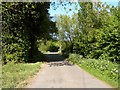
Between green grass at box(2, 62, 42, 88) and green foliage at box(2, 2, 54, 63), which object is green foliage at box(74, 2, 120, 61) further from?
green grass at box(2, 62, 42, 88)

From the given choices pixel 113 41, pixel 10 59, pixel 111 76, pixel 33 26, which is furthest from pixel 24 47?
pixel 111 76

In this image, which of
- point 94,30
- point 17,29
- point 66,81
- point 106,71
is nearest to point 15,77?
point 66,81

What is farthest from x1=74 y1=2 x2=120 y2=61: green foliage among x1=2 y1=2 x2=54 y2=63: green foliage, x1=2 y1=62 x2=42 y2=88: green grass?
x1=2 y1=62 x2=42 y2=88: green grass

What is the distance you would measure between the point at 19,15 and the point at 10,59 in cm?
510

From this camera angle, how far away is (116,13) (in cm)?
2466

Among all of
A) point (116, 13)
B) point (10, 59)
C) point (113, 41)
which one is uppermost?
point (116, 13)

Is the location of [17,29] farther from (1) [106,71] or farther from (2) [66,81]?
(2) [66,81]

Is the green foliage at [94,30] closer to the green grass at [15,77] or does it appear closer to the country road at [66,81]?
the country road at [66,81]

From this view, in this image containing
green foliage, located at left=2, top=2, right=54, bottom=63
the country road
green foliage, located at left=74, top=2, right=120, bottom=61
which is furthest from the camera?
green foliage, located at left=2, top=2, right=54, bottom=63

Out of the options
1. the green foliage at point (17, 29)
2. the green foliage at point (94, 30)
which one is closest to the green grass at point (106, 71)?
the green foliage at point (94, 30)

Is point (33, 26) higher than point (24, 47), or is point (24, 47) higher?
point (33, 26)

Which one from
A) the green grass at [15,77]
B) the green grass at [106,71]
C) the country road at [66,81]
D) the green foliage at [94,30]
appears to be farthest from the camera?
the green foliage at [94,30]

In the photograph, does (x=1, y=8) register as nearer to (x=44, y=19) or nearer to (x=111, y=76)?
(x=44, y=19)

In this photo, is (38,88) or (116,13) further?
(116,13)
